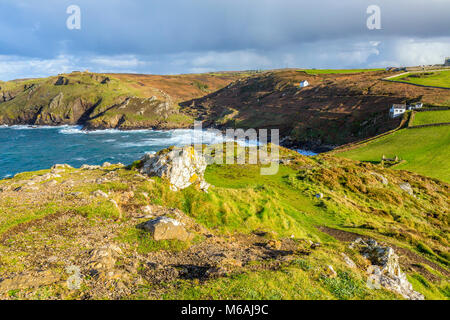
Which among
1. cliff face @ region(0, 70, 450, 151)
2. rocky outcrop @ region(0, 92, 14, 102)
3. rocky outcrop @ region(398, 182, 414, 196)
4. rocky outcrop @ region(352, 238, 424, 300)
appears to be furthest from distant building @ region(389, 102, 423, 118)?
rocky outcrop @ region(0, 92, 14, 102)

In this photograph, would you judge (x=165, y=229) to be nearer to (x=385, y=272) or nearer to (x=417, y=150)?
(x=385, y=272)

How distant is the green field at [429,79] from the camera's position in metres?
100

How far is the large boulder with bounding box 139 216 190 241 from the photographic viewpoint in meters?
12.6

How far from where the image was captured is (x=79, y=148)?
8862cm

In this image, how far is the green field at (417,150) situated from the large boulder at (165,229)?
50433mm

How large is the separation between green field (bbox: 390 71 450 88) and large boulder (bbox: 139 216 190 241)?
12181cm

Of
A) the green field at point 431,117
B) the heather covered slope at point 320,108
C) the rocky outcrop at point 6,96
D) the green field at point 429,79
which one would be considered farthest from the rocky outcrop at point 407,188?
the rocky outcrop at point 6,96

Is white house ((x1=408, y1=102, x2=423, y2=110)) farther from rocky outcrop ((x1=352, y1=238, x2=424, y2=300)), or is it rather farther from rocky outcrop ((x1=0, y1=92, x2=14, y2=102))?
rocky outcrop ((x1=0, y1=92, x2=14, y2=102))

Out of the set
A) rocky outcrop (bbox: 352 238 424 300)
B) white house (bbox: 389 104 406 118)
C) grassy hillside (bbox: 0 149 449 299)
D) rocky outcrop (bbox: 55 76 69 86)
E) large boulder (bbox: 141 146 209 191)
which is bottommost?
rocky outcrop (bbox: 352 238 424 300)

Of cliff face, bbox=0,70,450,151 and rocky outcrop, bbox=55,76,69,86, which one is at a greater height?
rocky outcrop, bbox=55,76,69,86

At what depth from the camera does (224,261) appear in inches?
441
